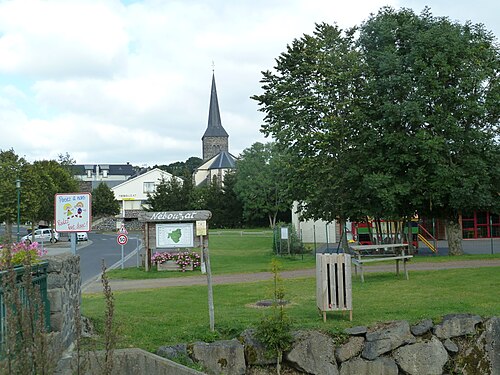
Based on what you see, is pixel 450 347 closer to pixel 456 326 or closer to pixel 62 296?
pixel 456 326

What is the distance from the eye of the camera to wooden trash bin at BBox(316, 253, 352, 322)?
1005 cm

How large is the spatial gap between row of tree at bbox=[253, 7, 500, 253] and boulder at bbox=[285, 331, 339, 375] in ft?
54.2

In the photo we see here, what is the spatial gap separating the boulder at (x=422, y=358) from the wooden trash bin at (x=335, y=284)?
105 centimetres

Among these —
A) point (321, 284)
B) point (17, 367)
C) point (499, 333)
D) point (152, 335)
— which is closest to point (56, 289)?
point (152, 335)

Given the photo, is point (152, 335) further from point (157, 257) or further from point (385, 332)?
point (157, 257)

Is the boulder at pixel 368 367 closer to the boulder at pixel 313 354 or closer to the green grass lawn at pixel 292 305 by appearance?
the boulder at pixel 313 354

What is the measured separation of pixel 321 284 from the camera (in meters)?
10.2

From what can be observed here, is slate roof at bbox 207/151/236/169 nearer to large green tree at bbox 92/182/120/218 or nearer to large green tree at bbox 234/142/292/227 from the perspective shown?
large green tree at bbox 92/182/120/218

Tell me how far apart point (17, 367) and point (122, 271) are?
20.8 m

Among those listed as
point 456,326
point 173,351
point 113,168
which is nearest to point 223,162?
point 113,168

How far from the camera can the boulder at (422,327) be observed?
31.8ft

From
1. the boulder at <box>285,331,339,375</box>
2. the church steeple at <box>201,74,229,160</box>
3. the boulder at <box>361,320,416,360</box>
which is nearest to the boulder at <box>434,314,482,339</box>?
the boulder at <box>361,320,416,360</box>

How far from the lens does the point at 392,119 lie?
25.5m

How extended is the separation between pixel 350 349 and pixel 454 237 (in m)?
20.5
